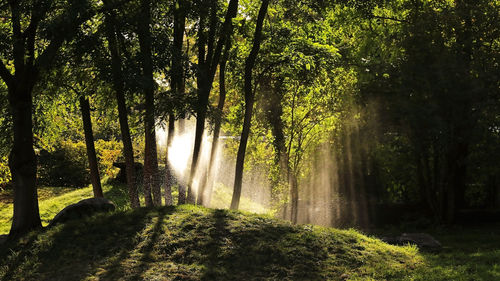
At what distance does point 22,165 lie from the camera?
12117mm

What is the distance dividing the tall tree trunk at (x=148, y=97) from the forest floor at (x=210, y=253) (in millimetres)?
1892

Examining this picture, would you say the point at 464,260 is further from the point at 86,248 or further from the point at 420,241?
the point at 86,248

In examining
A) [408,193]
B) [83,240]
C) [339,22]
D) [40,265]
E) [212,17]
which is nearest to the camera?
[40,265]

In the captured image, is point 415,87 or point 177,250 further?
point 415,87

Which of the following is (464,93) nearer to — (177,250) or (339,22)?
(339,22)

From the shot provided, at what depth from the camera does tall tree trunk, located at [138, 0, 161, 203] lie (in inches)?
480

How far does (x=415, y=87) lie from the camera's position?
54.4 ft

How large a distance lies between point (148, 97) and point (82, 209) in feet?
10.7

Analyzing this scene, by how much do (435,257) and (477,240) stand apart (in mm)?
4595

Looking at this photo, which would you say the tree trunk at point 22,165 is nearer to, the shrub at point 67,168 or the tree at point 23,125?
the tree at point 23,125

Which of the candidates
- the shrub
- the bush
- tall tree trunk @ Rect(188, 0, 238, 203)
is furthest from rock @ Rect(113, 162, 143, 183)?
tall tree trunk @ Rect(188, 0, 238, 203)

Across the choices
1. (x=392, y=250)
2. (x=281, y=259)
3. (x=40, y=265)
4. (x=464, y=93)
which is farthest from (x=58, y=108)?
(x=464, y=93)

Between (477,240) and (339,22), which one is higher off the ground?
(339,22)

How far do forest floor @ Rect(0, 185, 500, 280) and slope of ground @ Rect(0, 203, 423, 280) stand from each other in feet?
0.06
